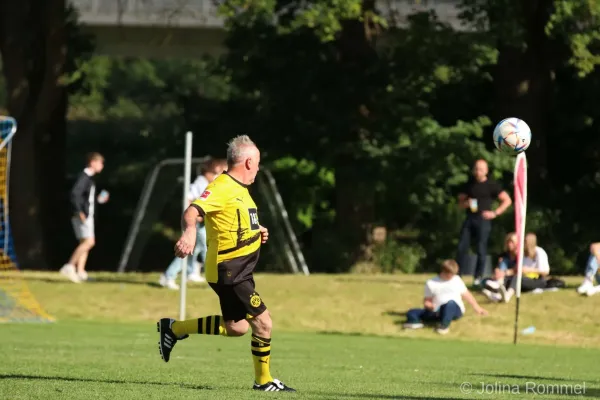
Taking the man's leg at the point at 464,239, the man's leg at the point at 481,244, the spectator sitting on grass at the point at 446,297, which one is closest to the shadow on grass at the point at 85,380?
the spectator sitting on grass at the point at 446,297

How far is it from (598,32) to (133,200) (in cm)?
2035

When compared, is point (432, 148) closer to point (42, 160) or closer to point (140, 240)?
point (140, 240)

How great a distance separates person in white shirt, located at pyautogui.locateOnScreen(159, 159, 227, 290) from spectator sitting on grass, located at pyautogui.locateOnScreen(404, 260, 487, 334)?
376 centimetres

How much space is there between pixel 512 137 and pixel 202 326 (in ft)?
22.2

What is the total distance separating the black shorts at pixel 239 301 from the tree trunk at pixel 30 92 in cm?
2053

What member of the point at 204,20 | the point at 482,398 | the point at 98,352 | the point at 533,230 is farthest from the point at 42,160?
the point at 482,398

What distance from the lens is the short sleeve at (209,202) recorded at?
10102 mm

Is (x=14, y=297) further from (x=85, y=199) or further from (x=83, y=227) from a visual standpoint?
(x=85, y=199)

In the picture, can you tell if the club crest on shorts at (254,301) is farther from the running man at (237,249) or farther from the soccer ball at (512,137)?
the soccer ball at (512,137)

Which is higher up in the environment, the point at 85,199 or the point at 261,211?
the point at 85,199

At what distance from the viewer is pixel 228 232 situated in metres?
10.3

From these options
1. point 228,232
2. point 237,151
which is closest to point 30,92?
point 237,151

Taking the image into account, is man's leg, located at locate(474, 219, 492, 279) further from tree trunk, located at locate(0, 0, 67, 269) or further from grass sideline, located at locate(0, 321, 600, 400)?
tree trunk, located at locate(0, 0, 67, 269)

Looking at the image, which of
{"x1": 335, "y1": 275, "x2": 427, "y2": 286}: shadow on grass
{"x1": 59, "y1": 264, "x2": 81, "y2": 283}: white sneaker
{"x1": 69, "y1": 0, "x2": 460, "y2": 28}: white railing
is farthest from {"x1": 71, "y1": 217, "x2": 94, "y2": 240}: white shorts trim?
Answer: {"x1": 69, "y1": 0, "x2": 460, "y2": 28}: white railing
